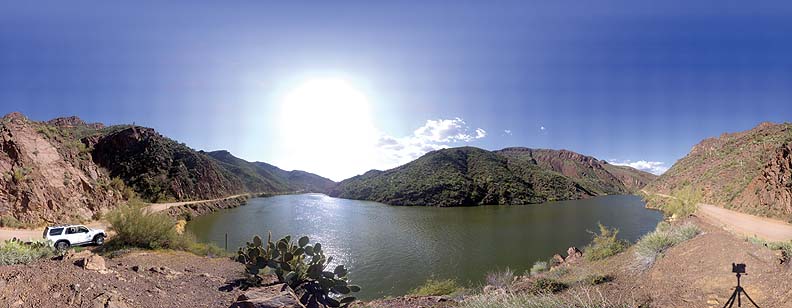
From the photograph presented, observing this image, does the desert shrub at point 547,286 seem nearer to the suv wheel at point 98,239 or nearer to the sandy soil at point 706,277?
the sandy soil at point 706,277

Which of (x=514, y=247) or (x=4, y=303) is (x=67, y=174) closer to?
(x=4, y=303)

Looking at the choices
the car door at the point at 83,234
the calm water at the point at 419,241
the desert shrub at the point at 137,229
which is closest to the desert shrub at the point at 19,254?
the desert shrub at the point at 137,229

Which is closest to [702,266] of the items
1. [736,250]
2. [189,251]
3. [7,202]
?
[736,250]

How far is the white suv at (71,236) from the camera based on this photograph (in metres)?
14.1

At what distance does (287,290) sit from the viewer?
264 inches

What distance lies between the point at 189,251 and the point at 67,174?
1782cm

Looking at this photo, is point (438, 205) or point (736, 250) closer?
point (736, 250)

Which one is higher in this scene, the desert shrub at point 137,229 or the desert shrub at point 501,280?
the desert shrub at point 137,229

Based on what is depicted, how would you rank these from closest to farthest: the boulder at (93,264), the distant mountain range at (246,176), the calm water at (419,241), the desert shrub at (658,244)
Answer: the boulder at (93,264)
the desert shrub at (658,244)
the calm water at (419,241)
the distant mountain range at (246,176)

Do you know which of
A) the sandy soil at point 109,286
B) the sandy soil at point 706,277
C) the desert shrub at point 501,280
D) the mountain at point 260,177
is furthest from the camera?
the mountain at point 260,177

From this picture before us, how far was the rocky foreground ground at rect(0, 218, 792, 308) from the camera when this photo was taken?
17.6ft

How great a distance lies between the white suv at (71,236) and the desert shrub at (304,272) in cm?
1058

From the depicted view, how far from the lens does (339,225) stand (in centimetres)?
3759

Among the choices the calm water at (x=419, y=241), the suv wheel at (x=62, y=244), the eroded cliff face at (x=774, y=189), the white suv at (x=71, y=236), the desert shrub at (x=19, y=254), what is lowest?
the calm water at (x=419, y=241)
